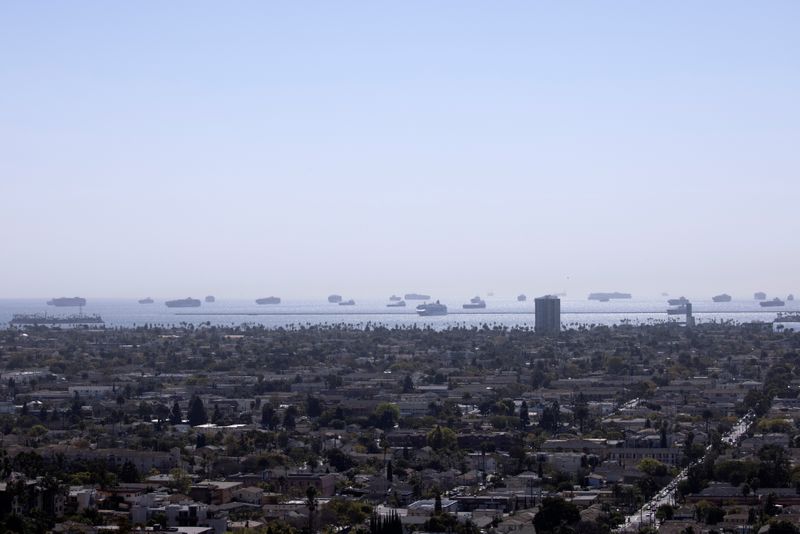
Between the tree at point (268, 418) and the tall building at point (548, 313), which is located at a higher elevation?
the tall building at point (548, 313)

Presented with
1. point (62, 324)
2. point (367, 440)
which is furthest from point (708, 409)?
point (62, 324)

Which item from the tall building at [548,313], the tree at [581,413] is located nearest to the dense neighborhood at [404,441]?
the tree at [581,413]

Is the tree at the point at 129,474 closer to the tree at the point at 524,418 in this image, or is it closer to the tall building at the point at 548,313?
the tree at the point at 524,418

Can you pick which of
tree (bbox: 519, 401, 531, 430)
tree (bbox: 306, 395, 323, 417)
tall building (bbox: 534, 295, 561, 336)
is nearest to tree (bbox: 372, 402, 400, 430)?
tree (bbox: 306, 395, 323, 417)

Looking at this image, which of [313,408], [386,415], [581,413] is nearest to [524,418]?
[581,413]

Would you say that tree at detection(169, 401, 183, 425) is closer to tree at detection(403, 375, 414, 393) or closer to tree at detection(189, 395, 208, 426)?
tree at detection(189, 395, 208, 426)

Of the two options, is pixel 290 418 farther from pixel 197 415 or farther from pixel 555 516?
pixel 555 516
